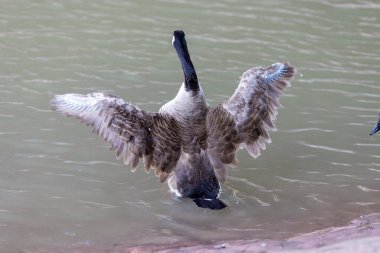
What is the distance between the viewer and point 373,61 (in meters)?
11.8

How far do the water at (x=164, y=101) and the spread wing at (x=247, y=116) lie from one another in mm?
436

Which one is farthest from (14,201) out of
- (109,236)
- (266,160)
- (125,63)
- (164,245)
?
(125,63)

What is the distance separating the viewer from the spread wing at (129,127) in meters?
7.97

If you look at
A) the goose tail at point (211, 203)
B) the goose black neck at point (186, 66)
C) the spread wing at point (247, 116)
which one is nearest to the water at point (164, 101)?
the goose tail at point (211, 203)

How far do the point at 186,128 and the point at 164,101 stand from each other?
7.32ft

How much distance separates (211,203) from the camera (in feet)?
26.8

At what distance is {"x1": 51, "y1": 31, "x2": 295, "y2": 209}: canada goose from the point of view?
26.2ft

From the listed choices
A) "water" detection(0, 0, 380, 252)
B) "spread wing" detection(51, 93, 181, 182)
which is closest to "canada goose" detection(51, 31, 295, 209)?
"spread wing" detection(51, 93, 181, 182)

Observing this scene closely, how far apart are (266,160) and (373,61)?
326 cm

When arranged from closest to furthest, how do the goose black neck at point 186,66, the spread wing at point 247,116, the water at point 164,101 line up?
the goose black neck at point 186,66
the water at point 164,101
the spread wing at point 247,116

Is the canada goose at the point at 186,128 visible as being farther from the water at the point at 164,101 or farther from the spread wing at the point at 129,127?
the water at the point at 164,101

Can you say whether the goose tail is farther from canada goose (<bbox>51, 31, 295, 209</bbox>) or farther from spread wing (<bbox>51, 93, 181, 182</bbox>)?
spread wing (<bbox>51, 93, 181, 182</bbox>)

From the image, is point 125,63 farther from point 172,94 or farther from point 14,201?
point 14,201

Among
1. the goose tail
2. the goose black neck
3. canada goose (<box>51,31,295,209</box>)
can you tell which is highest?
the goose black neck
